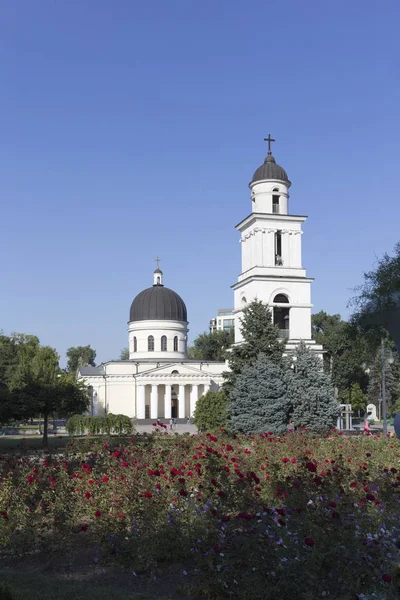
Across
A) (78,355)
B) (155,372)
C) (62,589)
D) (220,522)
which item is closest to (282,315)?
(155,372)

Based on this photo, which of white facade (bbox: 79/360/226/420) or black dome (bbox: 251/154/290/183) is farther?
white facade (bbox: 79/360/226/420)

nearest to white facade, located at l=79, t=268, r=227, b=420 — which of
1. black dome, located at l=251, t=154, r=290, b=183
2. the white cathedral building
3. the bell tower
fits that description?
the white cathedral building

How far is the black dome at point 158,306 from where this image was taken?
68.8 meters

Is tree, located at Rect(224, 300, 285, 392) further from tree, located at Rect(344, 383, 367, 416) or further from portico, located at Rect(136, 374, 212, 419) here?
tree, located at Rect(344, 383, 367, 416)

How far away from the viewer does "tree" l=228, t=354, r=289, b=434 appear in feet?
87.7

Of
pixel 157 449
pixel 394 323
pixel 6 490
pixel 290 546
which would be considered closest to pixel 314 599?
pixel 290 546

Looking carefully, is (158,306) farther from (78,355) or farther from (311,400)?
(78,355)

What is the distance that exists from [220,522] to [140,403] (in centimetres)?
5791

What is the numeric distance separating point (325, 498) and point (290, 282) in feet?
129

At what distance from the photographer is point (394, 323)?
4.64 meters

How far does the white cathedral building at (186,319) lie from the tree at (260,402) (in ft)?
62.5

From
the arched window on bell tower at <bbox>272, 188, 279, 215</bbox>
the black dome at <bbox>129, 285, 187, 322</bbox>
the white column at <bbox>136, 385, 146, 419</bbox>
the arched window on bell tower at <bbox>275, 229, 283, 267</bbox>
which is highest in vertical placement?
the arched window on bell tower at <bbox>272, 188, 279, 215</bbox>

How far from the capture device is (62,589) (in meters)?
7.38

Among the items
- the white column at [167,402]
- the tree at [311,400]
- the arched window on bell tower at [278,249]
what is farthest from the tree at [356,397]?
the tree at [311,400]
